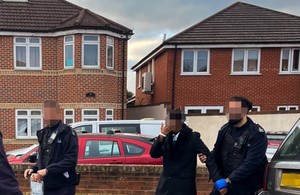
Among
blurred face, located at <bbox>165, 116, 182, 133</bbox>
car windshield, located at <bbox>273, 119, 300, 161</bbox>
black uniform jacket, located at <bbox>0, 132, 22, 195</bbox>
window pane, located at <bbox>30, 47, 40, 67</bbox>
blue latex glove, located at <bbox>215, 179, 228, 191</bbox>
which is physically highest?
window pane, located at <bbox>30, 47, 40, 67</bbox>

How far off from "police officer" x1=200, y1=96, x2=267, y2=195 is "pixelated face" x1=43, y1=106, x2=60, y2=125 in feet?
5.15

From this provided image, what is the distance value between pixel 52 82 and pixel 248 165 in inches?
494

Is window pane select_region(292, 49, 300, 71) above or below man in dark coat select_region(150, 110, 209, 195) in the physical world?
above

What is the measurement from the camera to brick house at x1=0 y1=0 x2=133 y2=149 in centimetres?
1351

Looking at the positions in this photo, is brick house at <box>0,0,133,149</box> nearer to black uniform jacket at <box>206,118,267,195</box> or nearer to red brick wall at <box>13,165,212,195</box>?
red brick wall at <box>13,165,212,195</box>

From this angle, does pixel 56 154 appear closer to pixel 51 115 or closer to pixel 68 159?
pixel 68 159

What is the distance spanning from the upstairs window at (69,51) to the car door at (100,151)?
7.97 meters

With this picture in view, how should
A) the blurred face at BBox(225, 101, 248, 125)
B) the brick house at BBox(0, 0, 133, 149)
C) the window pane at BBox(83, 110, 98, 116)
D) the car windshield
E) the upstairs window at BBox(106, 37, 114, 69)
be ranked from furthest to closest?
the upstairs window at BBox(106, 37, 114, 69) → the window pane at BBox(83, 110, 98, 116) → the brick house at BBox(0, 0, 133, 149) → the blurred face at BBox(225, 101, 248, 125) → the car windshield

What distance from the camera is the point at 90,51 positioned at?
13.7 meters

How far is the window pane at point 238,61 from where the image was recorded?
48.4 feet

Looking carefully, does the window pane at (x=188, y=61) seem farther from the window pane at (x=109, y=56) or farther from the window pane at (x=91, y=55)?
the window pane at (x=91, y=55)

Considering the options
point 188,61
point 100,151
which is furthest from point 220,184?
point 188,61

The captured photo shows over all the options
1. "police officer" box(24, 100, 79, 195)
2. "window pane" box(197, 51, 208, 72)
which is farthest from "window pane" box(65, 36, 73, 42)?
"police officer" box(24, 100, 79, 195)

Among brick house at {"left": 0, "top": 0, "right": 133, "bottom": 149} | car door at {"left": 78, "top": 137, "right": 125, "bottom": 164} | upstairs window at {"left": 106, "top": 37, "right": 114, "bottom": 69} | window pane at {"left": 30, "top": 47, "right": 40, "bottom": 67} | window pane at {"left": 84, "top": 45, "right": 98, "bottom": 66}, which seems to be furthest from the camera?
window pane at {"left": 30, "top": 47, "right": 40, "bottom": 67}
